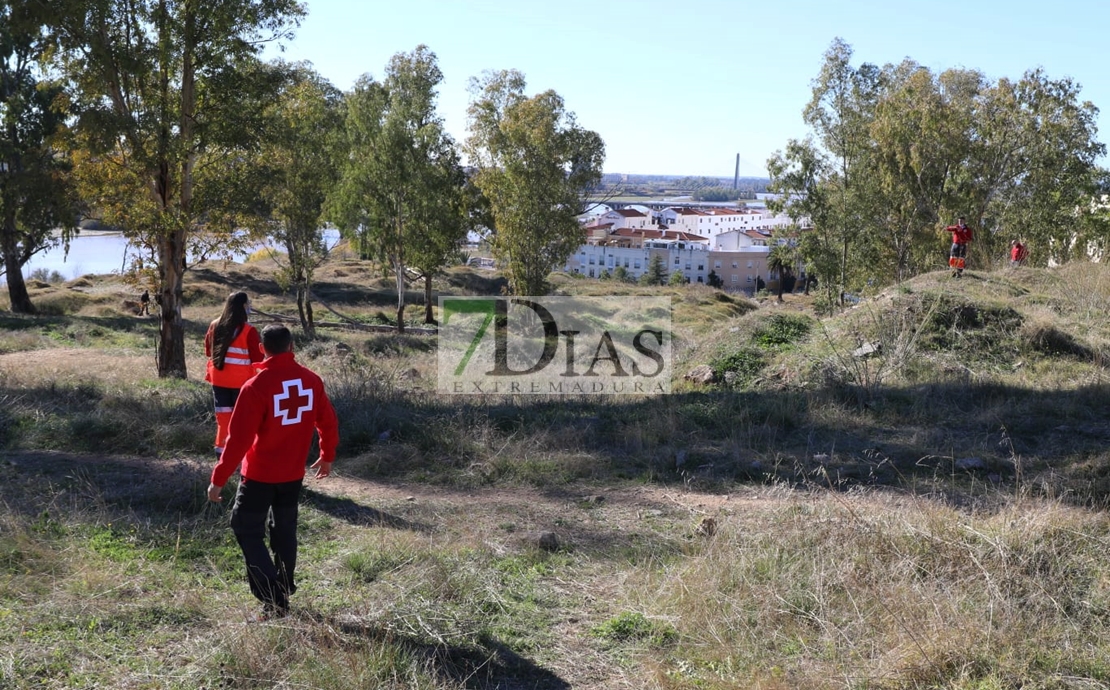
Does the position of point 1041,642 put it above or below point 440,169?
below

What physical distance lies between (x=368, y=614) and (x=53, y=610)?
161cm

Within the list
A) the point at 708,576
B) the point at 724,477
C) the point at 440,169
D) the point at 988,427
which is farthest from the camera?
the point at 440,169

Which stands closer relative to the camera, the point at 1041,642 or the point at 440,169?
the point at 1041,642

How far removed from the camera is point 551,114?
2964cm

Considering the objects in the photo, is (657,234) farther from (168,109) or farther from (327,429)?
(327,429)

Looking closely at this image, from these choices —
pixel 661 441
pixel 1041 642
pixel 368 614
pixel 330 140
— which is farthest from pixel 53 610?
pixel 330 140

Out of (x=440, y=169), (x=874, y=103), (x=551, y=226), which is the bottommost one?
(x=551, y=226)

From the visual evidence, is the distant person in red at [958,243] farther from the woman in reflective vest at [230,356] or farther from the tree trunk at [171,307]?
the tree trunk at [171,307]

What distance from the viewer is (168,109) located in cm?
1448

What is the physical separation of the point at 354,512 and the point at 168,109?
10887 mm

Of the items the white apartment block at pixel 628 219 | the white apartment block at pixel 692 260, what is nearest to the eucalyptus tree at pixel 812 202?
the white apartment block at pixel 692 260

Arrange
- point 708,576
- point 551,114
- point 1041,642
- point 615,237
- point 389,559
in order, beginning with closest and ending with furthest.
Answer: point 1041,642, point 708,576, point 389,559, point 551,114, point 615,237

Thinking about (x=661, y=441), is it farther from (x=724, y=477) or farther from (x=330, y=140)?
(x=330, y=140)

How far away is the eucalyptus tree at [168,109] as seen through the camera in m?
14.0
